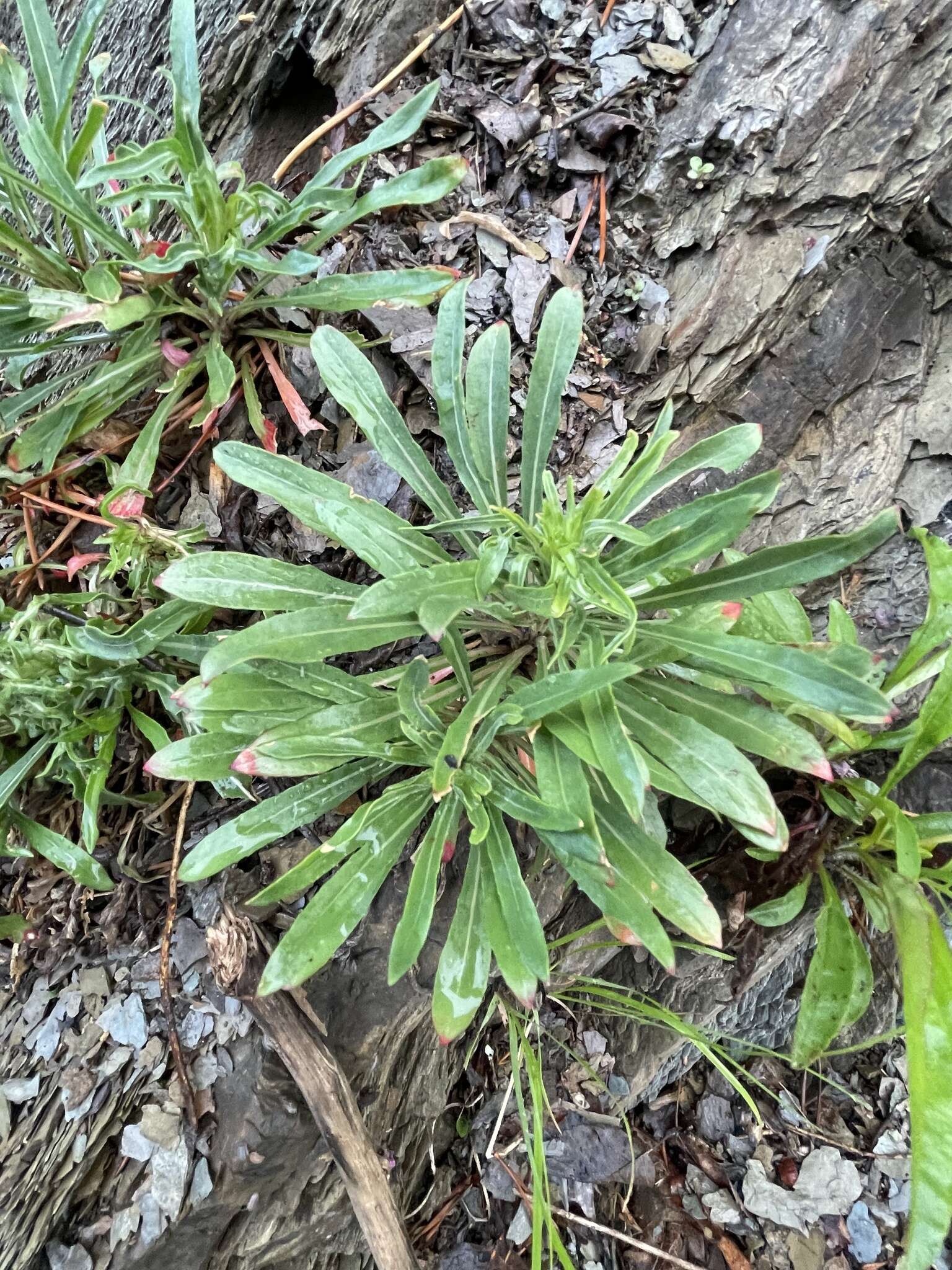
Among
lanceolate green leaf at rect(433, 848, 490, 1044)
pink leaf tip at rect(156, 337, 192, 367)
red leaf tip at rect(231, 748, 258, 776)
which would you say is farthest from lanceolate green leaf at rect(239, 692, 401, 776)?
pink leaf tip at rect(156, 337, 192, 367)

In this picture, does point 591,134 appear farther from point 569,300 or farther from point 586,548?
point 586,548

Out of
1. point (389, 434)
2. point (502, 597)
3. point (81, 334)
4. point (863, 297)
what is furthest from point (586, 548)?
point (81, 334)

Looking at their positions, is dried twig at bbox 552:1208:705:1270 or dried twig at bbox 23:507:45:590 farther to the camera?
dried twig at bbox 552:1208:705:1270

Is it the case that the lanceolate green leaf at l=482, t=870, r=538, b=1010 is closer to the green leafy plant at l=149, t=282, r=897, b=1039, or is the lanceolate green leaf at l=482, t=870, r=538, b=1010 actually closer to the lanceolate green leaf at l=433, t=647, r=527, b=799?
the green leafy plant at l=149, t=282, r=897, b=1039

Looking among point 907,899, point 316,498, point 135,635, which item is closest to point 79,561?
point 135,635

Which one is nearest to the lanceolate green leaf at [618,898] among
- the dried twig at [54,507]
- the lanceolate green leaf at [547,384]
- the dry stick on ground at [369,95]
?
the lanceolate green leaf at [547,384]

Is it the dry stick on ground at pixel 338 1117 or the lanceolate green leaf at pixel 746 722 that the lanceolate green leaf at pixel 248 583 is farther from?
the dry stick on ground at pixel 338 1117

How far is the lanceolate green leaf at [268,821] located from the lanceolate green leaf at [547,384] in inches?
27.2

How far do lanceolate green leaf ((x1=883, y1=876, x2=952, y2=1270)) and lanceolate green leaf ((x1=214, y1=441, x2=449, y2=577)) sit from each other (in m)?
1.34

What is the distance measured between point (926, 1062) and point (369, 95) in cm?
262

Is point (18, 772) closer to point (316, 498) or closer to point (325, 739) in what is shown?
point (325, 739)

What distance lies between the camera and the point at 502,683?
1503 mm

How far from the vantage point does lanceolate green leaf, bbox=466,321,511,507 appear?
1500 mm

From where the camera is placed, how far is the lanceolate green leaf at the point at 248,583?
136 cm
